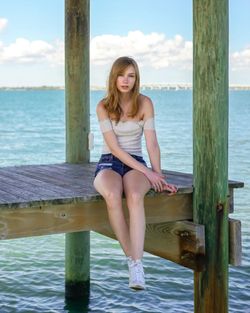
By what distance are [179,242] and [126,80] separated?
1310mm

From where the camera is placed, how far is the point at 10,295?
29.1ft

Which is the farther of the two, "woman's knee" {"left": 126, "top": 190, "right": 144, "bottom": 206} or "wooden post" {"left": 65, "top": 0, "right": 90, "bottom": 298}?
"wooden post" {"left": 65, "top": 0, "right": 90, "bottom": 298}

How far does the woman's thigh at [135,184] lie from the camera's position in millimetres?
5613

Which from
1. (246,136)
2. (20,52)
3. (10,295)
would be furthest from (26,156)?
(20,52)

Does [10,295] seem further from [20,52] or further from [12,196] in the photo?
[20,52]

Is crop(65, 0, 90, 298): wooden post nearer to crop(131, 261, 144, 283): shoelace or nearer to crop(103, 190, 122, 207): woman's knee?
crop(103, 190, 122, 207): woman's knee

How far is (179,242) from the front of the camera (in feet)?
20.1

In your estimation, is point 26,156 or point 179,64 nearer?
point 26,156

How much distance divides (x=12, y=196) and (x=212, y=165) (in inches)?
58.3

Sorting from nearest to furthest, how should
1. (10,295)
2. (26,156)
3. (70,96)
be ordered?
(70,96)
(10,295)
(26,156)

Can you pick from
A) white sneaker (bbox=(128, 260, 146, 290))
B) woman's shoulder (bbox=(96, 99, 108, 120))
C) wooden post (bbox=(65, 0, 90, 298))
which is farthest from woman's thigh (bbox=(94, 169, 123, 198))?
wooden post (bbox=(65, 0, 90, 298))

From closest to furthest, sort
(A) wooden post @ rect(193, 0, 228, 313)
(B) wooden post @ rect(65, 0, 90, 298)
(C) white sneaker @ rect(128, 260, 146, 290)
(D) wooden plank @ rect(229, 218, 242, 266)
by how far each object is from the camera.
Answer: (C) white sneaker @ rect(128, 260, 146, 290)
(A) wooden post @ rect(193, 0, 228, 313)
(D) wooden plank @ rect(229, 218, 242, 266)
(B) wooden post @ rect(65, 0, 90, 298)

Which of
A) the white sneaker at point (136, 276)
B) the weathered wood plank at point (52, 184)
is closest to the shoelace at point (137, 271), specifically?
the white sneaker at point (136, 276)

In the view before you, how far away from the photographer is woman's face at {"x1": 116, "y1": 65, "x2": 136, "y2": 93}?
584 cm
